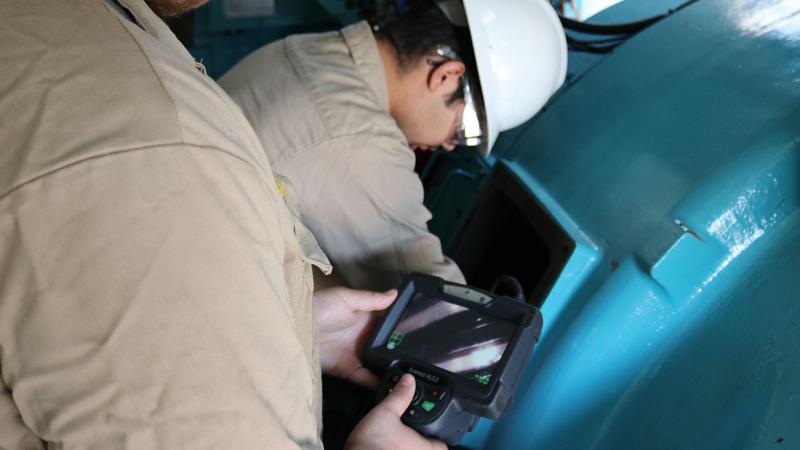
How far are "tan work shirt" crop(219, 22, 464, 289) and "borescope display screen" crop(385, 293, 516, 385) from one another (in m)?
0.27

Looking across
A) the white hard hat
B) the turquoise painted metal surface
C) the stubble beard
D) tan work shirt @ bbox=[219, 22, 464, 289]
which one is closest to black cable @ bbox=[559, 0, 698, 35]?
the white hard hat

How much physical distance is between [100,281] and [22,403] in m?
0.11

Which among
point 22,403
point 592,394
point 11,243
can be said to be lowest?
point 592,394

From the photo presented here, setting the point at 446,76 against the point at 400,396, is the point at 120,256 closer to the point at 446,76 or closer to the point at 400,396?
the point at 400,396

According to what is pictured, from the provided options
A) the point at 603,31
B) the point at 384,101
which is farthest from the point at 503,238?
the point at 603,31

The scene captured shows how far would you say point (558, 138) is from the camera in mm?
1566

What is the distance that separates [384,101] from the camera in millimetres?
1665

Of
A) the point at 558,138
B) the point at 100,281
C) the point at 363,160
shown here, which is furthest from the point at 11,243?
the point at 558,138

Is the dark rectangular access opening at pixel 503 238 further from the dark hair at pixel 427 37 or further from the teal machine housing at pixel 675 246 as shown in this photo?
the dark hair at pixel 427 37

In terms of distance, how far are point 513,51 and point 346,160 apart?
42 cm

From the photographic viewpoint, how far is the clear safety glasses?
1646 millimetres

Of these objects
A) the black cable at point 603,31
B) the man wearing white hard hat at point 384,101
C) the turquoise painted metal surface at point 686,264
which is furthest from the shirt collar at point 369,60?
the black cable at point 603,31

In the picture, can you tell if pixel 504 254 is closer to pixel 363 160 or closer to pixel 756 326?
pixel 363 160

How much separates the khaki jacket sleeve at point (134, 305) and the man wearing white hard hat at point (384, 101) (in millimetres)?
965
